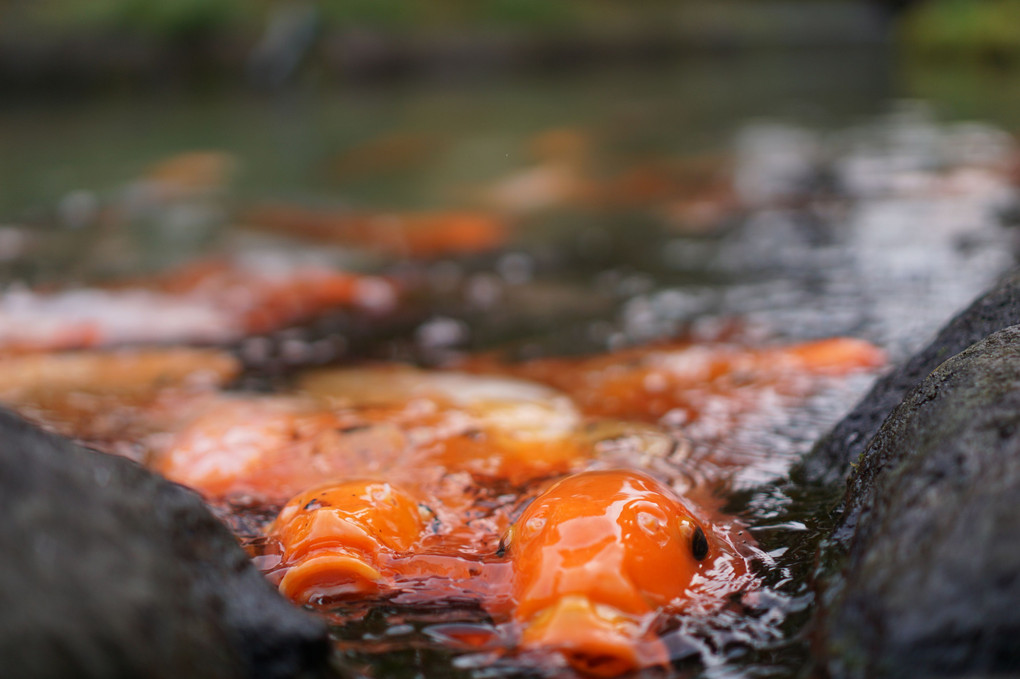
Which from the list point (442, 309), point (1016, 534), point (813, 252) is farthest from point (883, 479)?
point (813, 252)

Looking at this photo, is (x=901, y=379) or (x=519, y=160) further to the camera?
(x=519, y=160)

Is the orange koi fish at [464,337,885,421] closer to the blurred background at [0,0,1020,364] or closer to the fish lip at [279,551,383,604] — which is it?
the blurred background at [0,0,1020,364]

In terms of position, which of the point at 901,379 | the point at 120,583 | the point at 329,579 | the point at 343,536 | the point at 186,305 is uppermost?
the point at 186,305

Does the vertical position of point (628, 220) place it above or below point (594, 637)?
above

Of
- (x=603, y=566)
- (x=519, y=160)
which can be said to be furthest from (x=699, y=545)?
(x=519, y=160)

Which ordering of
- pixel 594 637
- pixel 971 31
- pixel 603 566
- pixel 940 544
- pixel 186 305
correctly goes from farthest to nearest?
pixel 971 31
pixel 186 305
pixel 603 566
pixel 594 637
pixel 940 544

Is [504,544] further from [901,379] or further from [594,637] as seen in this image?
[901,379]

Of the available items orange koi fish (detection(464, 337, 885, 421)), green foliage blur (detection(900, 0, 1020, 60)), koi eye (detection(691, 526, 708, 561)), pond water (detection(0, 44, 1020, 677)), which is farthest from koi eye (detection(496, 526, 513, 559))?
green foliage blur (detection(900, 0, 1020, 60))
